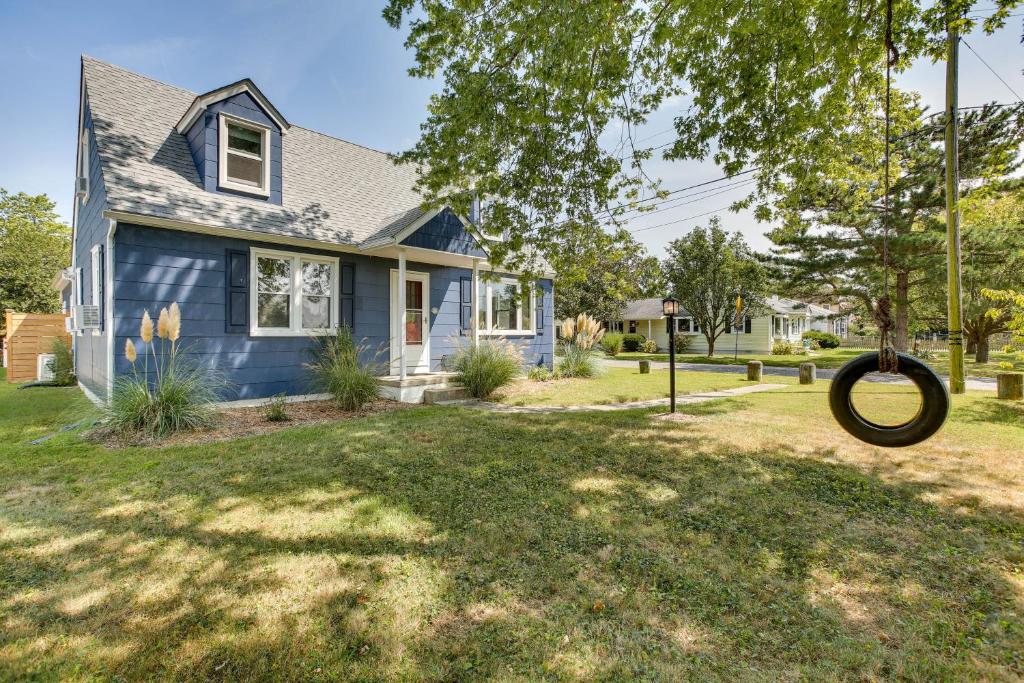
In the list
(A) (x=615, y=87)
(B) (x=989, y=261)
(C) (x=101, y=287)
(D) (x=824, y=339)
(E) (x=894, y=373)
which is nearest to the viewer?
(E) (x=894, y=373)

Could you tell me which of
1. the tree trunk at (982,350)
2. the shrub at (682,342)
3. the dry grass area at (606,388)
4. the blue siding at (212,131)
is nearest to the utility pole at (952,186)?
the dry grass area at (606,388)

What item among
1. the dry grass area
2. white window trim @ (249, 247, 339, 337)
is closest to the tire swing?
the dry grass area

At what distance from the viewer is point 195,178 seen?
787 cm

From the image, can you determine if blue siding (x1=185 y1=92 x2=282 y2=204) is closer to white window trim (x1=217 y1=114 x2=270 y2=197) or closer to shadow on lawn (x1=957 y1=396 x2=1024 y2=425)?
white window trim (x1=217 y1=114 x2=270 y2=197)

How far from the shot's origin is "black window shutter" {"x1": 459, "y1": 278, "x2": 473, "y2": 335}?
10930 millimetres

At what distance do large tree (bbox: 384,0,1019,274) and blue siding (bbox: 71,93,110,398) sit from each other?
5740 mm

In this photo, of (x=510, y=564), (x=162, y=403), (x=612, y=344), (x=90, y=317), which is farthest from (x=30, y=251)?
(x=510, y=564)

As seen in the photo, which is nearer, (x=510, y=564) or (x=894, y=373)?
(x=510, y=564)

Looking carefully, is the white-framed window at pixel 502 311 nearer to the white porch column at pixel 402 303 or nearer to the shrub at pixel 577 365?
the shrub at pixel 577 365

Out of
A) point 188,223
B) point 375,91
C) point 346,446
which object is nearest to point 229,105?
point 188,223

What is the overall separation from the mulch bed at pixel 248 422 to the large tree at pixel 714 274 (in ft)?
58.7

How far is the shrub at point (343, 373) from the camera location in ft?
24.4

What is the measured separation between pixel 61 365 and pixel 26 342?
7.97 feet

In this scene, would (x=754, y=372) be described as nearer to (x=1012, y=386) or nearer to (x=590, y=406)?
(x=1012, y=386)
